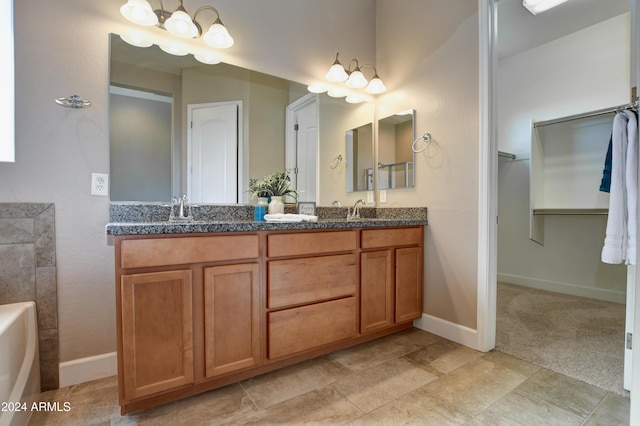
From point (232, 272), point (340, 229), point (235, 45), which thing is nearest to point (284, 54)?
point (235, 45)

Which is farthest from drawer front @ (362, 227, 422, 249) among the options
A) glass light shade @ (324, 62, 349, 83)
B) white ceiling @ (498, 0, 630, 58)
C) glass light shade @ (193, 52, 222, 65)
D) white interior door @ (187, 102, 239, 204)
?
white ceiling @ (498, 0, 630, 58)

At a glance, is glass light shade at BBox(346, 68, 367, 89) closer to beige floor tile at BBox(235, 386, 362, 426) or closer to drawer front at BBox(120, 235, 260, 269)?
drawer front at BBox(120, 235, 260, 269)

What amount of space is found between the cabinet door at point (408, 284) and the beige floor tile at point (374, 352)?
0.16 m

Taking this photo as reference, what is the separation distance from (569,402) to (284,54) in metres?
2.72

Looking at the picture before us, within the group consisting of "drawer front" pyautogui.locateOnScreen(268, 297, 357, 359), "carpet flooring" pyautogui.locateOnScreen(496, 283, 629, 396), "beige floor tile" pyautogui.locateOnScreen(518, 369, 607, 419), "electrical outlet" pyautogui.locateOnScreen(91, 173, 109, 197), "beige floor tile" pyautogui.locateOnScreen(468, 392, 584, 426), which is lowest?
"carpet flooring" pyautogui.locateOnScreen(496, 283, 629, 396)

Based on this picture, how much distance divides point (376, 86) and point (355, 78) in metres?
0.22

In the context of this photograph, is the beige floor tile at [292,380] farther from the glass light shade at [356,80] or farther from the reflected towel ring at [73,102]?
the glass light shade at [356,80]

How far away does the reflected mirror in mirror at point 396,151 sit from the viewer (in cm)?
243

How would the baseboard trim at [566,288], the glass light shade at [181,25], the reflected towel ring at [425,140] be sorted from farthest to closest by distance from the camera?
the baseboard trim at [566,288] → the reflected towel ring at [425,140] → the glass light shade at [181,25]

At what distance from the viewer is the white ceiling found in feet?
8.64

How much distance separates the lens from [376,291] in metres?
2.01

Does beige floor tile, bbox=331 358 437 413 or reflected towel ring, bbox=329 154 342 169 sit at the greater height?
reflected towel ring, bbox=329 154 342 169

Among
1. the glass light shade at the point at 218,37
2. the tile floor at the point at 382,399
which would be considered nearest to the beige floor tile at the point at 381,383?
the tile floor at the point at 382,399

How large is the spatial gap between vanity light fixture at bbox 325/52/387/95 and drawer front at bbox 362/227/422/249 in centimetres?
131
